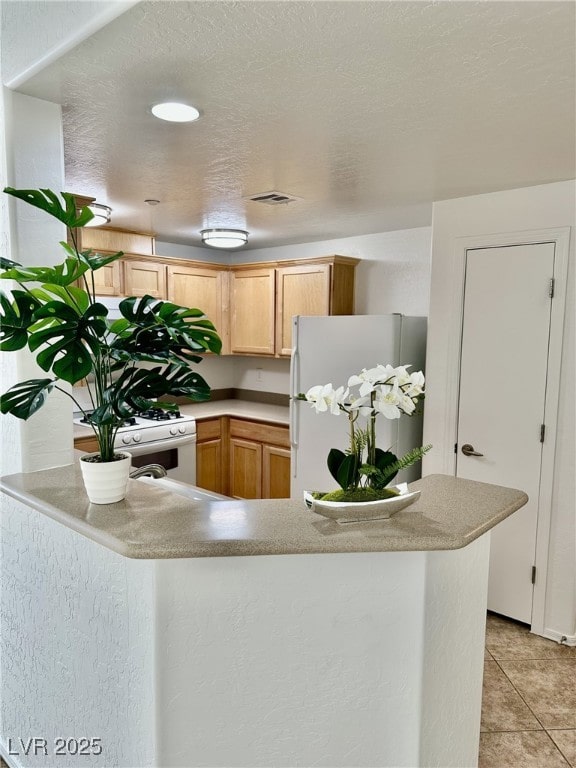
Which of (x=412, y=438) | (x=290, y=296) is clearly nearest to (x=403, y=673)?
(x=412, y=438)

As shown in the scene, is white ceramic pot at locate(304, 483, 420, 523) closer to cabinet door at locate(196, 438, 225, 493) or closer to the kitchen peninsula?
the kitchen peninsula

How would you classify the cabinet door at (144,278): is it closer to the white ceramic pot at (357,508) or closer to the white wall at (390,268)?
the white wall at (390,268)

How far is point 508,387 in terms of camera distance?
9.75ft

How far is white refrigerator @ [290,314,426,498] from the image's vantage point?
340 centimetres

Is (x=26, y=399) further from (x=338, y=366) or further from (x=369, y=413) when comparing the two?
(x=338, y=366)

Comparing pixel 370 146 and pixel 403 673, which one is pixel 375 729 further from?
pixel 370 146

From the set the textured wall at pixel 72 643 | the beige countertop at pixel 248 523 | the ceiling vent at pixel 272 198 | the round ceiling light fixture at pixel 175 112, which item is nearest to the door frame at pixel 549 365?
the ceiling vent at pixel 272 198

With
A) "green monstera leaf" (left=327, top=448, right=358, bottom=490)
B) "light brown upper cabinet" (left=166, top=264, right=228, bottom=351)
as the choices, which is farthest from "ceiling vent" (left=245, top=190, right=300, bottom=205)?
"green monstera leaf" (left=327, top=448, right=358, bottom=490)

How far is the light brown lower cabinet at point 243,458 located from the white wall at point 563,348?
1.41 metres

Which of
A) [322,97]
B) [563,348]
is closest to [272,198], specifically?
[322,97]

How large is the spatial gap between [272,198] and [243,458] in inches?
93.0

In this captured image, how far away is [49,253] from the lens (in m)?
1.81

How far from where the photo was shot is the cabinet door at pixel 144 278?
13.8 ft

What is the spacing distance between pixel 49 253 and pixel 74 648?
1.23 m
